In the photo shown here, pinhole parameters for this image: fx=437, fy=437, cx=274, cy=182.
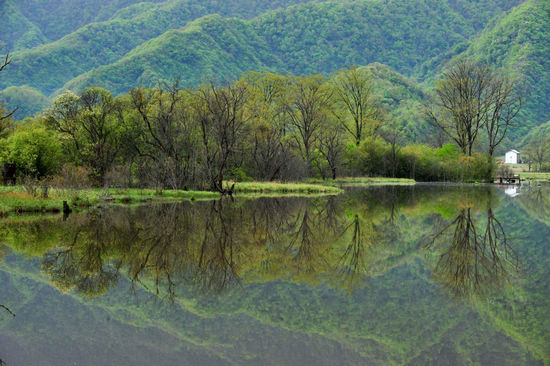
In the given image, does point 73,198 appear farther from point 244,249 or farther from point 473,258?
point 473,258

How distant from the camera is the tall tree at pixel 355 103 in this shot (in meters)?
77.5

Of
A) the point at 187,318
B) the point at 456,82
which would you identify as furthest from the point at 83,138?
the point at 456,82

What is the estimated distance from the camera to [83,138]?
4281 centimetres

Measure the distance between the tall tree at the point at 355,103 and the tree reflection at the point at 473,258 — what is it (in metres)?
59.2

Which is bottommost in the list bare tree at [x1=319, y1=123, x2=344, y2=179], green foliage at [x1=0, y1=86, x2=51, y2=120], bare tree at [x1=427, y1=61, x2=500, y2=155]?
bare tree at [x1=319, y1=123, x2=344, y2=179]

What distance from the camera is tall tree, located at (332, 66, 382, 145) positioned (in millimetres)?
77500

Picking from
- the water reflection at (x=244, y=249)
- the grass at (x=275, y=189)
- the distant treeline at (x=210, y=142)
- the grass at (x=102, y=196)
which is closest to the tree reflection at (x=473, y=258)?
the water reflection at (x=244, y=249)

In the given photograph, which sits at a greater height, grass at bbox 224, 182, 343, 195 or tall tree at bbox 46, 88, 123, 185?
tall tree at bbox 46, 88, 123, 185

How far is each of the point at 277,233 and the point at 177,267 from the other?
6470 millimetres

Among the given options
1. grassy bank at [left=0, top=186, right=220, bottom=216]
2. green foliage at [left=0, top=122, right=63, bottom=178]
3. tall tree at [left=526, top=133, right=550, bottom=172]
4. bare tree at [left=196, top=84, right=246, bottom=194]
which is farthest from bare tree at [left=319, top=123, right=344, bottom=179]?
tall tree at [left=526, top=133, right=550, bottom=172]

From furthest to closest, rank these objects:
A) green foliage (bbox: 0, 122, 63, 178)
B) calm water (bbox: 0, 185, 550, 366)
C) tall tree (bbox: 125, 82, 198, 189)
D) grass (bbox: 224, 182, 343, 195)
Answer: grass (bbox: 224, 182, 343, 195) < tall tree (bbox: 125, 82, 198, 189) < green foliage (bbox: 0, 122, 63, 178) < calm water (bbox: 0, 185, 550, 366)

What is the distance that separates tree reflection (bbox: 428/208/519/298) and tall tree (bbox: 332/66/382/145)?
59.2 meters

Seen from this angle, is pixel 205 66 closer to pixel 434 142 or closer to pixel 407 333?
pixel 434 142

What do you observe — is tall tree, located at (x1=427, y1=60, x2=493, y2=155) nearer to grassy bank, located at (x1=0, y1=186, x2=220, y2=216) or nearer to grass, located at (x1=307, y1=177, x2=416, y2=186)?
grass, located at (x1=307, y1=177, x2=416, y2=186)
